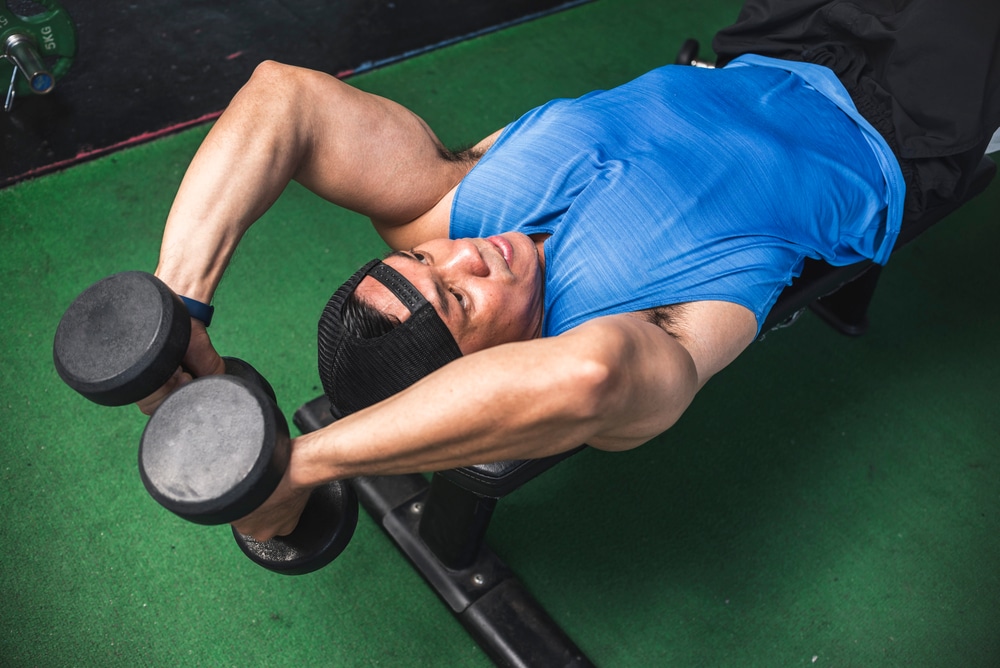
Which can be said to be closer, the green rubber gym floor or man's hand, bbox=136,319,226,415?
man's hand, bbox=136,319,226,415

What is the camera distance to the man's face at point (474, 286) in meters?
1.24

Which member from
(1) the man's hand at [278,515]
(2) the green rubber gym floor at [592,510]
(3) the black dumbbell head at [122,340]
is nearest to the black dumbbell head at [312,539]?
(1) the man's hand at [278,515]

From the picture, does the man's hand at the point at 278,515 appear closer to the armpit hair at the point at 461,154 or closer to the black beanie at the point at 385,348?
the black beanie at the point at 385,348

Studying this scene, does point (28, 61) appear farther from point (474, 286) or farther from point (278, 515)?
point (278, 515)

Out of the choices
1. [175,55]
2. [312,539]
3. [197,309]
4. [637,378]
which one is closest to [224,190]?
[197,309]

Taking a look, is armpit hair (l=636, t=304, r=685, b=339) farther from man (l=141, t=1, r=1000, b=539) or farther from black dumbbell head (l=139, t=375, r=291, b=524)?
black dumbbell head (l=139, t=375, r=291, b=524)

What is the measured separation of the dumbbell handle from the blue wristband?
123 cm

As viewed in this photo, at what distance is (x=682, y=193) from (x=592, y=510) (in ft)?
2.42

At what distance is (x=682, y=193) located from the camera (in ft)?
4.51

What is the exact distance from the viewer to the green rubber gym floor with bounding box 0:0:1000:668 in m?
1.54

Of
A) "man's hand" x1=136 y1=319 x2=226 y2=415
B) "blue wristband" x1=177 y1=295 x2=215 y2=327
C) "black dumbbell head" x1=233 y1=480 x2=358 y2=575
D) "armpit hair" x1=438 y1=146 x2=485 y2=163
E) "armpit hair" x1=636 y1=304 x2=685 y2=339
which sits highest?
"armpit hair" x1=438 y1=146 x2=485 y2=163

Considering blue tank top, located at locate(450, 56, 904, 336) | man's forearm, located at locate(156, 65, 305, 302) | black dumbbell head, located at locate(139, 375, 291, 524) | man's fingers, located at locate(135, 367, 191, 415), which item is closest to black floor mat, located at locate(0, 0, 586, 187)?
man's forearm, located at locate(156, 65, 305, 302)

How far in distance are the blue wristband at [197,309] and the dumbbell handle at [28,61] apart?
1230 millimetres

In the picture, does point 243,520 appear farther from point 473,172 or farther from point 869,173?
point 869,173
